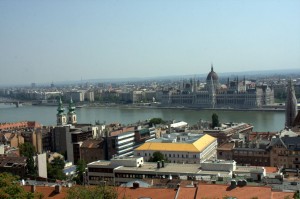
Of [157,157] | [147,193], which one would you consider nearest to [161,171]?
[157,157]

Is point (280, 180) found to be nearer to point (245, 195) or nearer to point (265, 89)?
point (245, 195)

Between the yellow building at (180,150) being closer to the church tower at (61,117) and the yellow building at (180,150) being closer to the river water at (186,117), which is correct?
the church tower at (61,117)

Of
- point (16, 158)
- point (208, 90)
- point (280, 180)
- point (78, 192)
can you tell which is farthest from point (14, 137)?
point (208, 90)

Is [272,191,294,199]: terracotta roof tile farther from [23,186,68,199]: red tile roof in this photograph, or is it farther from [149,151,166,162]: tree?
[149,151,166,162]: tree

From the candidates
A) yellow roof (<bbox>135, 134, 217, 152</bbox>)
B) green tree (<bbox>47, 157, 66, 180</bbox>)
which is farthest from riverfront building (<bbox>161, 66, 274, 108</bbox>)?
green tree (<bbox>47, 157, 66, 180</bbox>)

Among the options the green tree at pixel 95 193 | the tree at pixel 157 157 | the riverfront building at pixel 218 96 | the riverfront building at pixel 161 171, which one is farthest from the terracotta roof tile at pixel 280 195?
the riverfront building at pixel 218 96

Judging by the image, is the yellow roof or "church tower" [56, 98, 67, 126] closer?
A: the yellow roof

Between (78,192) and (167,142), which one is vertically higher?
(78,192)

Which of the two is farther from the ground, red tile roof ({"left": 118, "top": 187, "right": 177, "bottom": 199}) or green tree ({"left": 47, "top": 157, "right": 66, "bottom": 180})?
red tile roof ({"left": 118, "top": 187, "right": 177, "bottom": 199})
